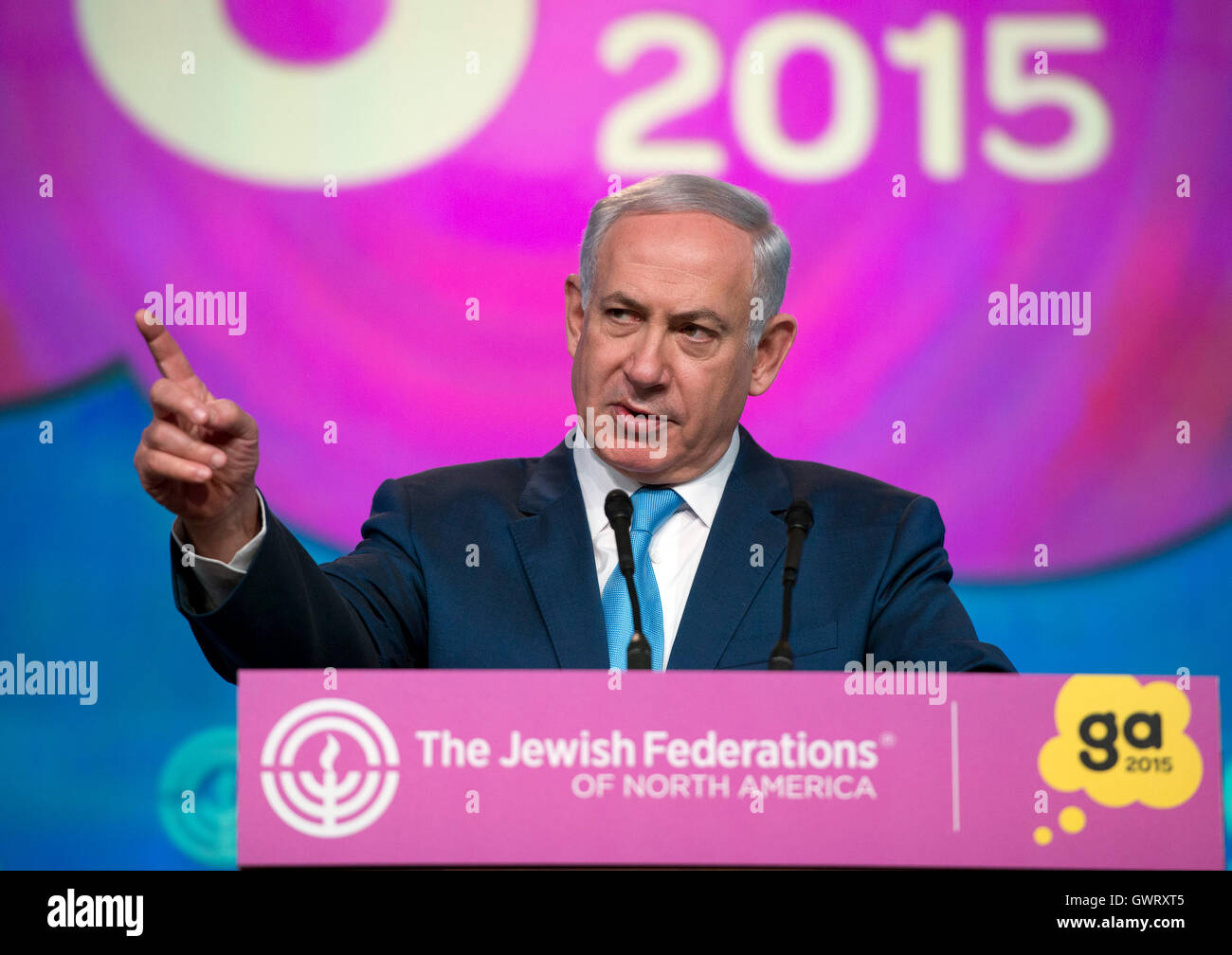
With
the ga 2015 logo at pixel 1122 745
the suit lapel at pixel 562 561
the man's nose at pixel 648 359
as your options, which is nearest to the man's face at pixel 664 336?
the man's nose at pixel 648 359

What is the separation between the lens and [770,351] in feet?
8.82

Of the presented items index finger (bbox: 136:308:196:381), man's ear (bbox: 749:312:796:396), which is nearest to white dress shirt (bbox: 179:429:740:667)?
man's ear (bbox: 749:312:796:396)

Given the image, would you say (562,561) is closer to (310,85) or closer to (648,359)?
(648,359)

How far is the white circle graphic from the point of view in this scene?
135 inches

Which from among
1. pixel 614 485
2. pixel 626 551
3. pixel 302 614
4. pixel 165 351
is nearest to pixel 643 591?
pixel 614 485

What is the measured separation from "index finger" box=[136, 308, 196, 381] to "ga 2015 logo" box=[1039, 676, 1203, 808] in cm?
113

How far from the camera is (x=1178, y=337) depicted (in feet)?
11.3

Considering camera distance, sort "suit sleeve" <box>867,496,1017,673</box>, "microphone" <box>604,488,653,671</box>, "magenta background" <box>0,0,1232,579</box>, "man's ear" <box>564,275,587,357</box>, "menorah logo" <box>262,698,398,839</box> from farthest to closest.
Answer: "magenta background" <box>0,0,1232,579</box>
"man's ear" <box>564,275,587,357</box>
"suit sleeve" <box>867,496,1017,673</box>
"microphone" <box>604,488,653,671</box>
"menorah logo" <box>262,698,398,839</box>

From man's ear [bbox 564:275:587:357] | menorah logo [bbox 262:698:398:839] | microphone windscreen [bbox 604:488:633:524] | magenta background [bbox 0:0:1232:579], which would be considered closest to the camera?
menorah logo [bbox 262:698:398:839]

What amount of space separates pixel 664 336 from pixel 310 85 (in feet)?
4.97

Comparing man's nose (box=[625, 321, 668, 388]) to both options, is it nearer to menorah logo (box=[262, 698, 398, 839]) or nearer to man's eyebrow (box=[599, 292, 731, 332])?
man's eyebrow (box=[599, 292, 731, 332])
